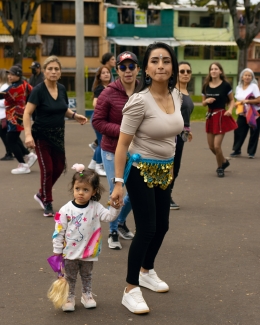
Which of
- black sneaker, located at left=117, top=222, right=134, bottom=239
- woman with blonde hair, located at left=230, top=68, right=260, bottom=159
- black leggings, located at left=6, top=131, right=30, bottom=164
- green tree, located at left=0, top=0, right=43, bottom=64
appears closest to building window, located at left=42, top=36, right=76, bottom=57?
green tree, located at left=0, top=0, right=43, bottom=64

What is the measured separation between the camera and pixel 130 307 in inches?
185

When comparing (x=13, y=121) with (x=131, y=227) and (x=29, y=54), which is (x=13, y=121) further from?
(x=29, y=54)

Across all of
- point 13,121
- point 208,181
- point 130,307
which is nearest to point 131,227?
point 130,307

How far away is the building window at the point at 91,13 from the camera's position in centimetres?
5568

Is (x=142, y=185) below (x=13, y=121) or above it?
above

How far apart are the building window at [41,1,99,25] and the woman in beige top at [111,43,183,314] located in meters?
52.4

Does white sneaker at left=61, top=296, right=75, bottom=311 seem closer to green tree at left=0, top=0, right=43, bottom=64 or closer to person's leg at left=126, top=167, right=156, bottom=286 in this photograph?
person's leg at left=126, top=167, right=156, bottom=286

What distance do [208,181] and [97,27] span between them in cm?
4792

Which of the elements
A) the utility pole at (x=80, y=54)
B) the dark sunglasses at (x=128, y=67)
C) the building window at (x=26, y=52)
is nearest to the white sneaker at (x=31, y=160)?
the dark sunglasses at (x=128, y=67)

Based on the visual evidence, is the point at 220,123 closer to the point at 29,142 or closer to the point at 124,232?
the point at 29,142

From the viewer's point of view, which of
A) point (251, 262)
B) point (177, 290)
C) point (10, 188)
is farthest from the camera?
point (10, 188)

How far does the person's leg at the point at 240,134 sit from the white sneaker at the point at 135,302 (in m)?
8.99

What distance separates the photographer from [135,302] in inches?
185

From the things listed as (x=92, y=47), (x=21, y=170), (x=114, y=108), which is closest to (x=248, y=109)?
Result: (x=21, y=170)
